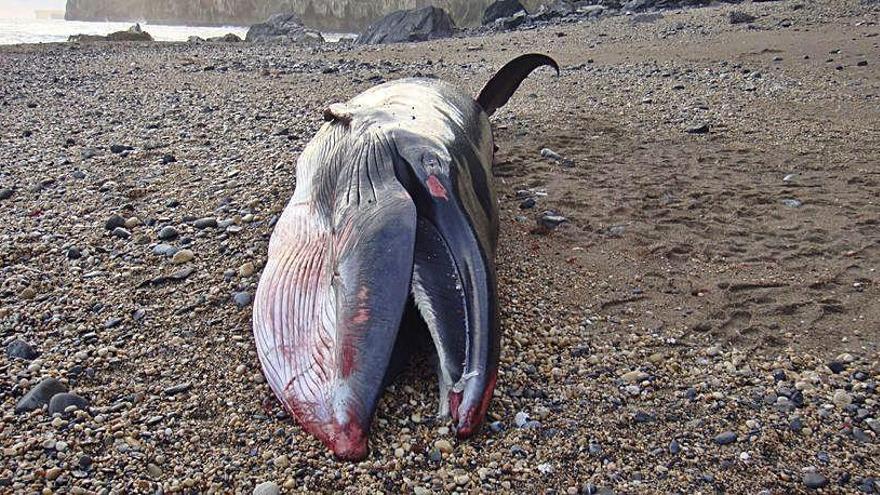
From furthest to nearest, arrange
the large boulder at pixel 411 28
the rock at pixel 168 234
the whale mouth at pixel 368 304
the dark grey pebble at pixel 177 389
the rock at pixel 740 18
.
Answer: the large boulder at pixel 411 28 → the rock at pixel 740 18 → the rock at pixel 168 234 → the dark grey pebble at pixel 177 389 → the whale mouth at pixel 368 304

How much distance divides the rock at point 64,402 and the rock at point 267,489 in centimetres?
94

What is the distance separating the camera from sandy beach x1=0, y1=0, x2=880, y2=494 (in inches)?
107

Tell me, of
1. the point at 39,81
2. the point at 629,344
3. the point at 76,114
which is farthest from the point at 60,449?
the point at 39,81

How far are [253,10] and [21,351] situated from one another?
67.5 meters


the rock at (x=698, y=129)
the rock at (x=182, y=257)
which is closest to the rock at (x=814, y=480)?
the rock at (x=182, y=257)

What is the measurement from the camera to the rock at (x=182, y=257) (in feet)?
13.8

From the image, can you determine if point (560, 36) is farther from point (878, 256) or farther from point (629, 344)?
point (629, 344)

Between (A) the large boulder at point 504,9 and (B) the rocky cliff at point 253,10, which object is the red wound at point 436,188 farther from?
(B) the rocky cliff at point 253,10

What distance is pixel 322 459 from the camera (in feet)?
8.75

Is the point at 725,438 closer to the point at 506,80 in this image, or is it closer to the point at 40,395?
the point at 40,395

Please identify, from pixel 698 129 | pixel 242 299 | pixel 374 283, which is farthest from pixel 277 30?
pixel 374 283

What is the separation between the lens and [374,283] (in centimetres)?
283

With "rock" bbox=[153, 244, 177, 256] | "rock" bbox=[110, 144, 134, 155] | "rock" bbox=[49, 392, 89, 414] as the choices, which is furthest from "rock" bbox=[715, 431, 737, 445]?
"rock" bbox=[110, 144, 134, 155]

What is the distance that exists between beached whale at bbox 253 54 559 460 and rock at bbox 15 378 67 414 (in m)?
0.89
